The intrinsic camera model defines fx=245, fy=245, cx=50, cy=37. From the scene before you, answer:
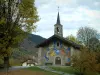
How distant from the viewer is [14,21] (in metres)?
29.6

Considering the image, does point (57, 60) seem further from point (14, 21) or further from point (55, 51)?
point (14, 21)

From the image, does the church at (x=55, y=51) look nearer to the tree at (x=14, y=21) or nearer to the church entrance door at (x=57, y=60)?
the church entrance door at (x=57, y=60)

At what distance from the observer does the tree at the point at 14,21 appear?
28.0 m

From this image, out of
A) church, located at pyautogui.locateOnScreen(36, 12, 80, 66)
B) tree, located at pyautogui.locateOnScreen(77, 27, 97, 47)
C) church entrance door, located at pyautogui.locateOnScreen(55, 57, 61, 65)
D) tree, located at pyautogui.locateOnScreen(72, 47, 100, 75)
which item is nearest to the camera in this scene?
tree, located at pyautogui.locateOnScreen(72, 47, 100, 75)

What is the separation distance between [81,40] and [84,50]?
3349 cm

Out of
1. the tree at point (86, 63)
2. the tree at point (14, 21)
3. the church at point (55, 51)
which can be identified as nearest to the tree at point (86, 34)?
the church at point (55, 51)

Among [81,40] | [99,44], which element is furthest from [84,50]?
[81,40]

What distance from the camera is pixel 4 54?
28.0 m

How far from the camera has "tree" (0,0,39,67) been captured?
2803 centimetres

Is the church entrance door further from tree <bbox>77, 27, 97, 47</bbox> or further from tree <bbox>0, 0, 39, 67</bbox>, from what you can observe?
tree <bbox>0, 0, 39, 67</bbox>

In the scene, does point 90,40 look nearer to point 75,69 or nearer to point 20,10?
point 75,69

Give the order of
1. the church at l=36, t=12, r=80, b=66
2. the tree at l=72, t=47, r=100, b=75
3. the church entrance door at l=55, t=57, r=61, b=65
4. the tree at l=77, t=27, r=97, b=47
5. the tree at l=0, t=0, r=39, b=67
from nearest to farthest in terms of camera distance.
Answer: 1. the tree at l=0, t=0, r=39, b=67
2. the tree at l=72, t=47, r=100, b=75
3. the church at l=36, t=12, r=80, b=66
4. the church entrance door at l=55, t=57, r=61, b=65
5. the tree at l=77, t=27, r=97, b=47

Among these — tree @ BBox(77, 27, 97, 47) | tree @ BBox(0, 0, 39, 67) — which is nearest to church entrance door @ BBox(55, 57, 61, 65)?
tree @ BBox(77, 27, 97, 47)

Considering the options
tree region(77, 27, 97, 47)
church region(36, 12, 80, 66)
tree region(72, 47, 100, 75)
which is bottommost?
tree region(72, 47, 100, 75)
